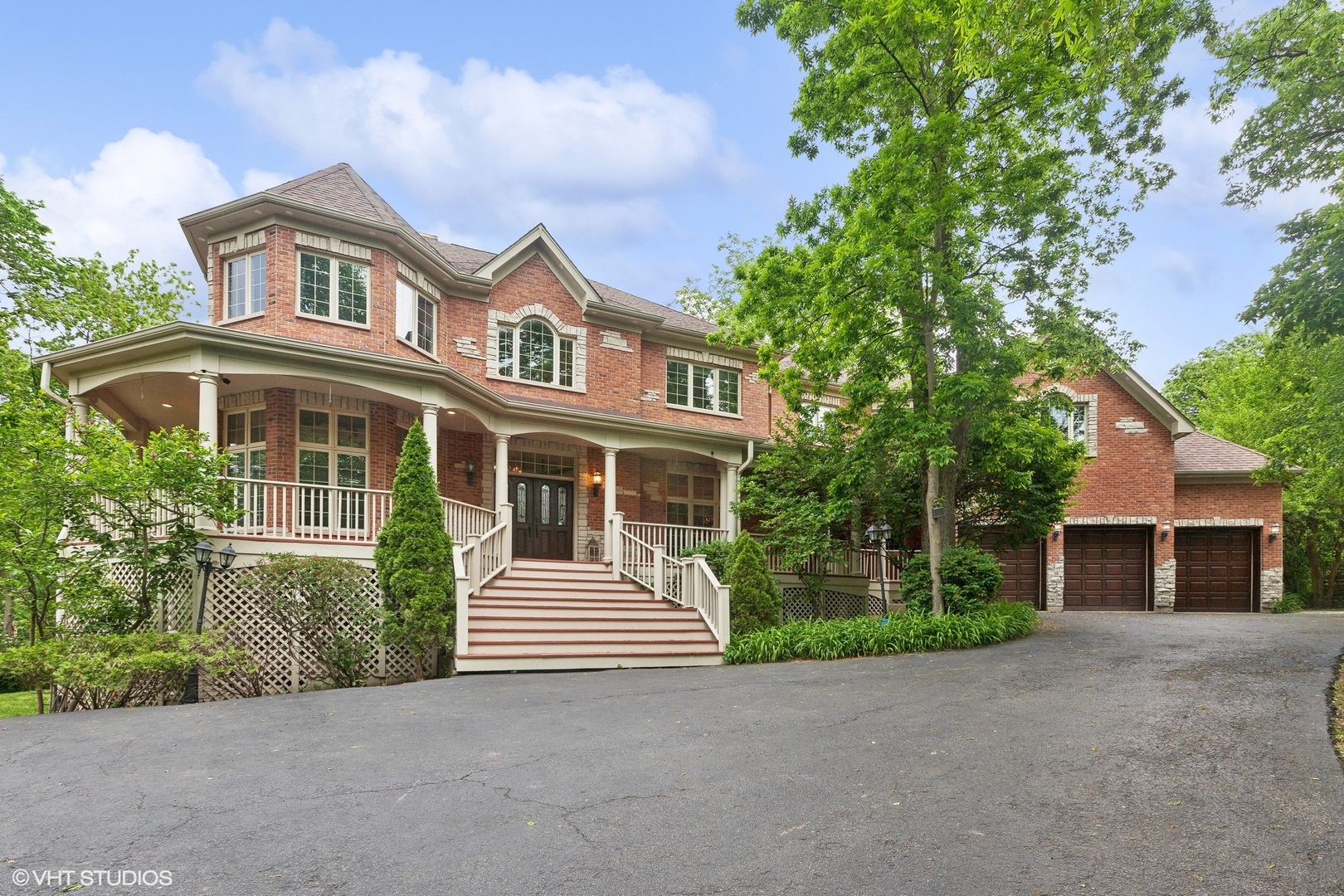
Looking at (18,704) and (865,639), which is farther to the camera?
(865,639)

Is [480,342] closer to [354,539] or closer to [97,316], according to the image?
[354,539]

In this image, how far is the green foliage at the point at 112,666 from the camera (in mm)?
7938

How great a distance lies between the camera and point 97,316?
753 inches

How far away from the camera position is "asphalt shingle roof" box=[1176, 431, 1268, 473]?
18.9 m

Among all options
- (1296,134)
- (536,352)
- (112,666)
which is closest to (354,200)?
(536,352)

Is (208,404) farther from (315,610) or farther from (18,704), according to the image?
(18,704)

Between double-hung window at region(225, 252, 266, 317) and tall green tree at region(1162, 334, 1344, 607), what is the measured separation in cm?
1581

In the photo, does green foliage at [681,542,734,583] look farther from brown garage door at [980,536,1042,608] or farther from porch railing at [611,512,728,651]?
brown garage door at [980,536,1042,608]

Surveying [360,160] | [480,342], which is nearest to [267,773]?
[480,342]

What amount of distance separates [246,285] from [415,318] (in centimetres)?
275

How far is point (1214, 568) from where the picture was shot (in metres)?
19.5

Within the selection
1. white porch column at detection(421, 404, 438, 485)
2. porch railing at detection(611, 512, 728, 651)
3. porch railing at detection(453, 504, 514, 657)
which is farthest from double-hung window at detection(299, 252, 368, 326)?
porch railing at detection(611, 512, 728, 651)

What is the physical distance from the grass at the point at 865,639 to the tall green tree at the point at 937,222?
0.93 meters

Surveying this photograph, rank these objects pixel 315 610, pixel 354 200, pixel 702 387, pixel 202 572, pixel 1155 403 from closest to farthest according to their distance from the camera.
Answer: pixel 202 572 → pixel 315 610 → pixel 354 200 → pixel 702 387 → pixel 1155 403
